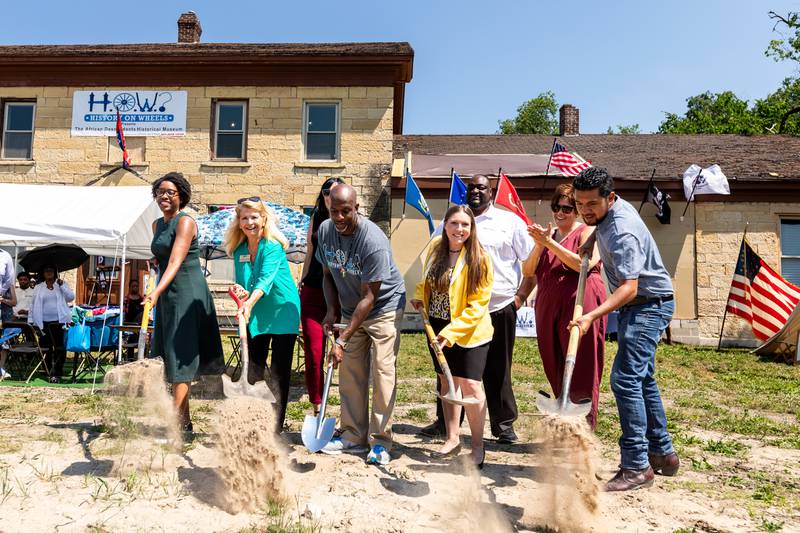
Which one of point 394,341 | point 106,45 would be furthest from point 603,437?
point 106,45

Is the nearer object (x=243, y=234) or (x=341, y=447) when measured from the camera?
(x=341, y=447)

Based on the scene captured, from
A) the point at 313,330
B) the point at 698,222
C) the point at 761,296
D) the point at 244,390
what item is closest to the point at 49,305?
the point at 313,330

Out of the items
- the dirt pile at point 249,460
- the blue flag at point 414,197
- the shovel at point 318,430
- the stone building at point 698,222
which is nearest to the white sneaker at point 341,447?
the shovel at point 318,430

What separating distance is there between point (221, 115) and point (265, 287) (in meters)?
12.0

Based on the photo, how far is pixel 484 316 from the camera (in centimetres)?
383

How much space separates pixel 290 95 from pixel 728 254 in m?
11.1

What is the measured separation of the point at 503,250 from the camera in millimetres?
4375

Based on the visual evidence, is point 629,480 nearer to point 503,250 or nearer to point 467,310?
point 467,310

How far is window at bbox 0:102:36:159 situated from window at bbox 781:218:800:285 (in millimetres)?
18734

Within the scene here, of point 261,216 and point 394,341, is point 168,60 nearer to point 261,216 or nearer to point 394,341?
point 261,216

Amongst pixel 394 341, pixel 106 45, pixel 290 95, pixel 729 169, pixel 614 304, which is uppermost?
pixel 106 45

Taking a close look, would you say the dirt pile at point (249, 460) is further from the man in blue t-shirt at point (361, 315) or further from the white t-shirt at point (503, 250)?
the white t-shirt at point (503, 250)

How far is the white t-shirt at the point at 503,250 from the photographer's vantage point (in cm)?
432

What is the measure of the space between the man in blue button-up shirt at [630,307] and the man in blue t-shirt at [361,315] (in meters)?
1.28
